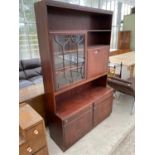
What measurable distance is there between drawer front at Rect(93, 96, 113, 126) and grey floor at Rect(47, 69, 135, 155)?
3.9 inches

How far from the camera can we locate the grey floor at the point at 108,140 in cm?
196

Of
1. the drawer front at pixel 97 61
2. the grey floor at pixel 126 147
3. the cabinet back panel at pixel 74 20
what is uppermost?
the cabinet back panel at pixel 74 20

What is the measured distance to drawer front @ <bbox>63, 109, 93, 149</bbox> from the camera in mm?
1884

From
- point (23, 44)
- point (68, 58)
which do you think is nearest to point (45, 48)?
point (68, 58)

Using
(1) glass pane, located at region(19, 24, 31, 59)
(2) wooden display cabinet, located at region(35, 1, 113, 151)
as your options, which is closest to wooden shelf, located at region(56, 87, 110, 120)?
(2) wooden display cabinet, located at region(35, 1, 113, 151)

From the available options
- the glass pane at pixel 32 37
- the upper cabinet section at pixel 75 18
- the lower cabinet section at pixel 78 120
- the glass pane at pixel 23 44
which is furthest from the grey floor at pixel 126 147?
the glass pane at pixel 32 37

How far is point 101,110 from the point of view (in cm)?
241

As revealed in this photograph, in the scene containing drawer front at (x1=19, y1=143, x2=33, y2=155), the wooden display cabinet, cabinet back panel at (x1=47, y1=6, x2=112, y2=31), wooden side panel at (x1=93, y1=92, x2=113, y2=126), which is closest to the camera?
drawer front at (x1=19, y1=143, x2=33, y2=155)

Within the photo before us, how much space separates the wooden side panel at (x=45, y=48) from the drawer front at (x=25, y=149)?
1.71 feet

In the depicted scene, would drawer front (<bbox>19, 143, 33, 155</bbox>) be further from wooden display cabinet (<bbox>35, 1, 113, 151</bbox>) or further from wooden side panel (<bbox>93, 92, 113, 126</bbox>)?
wooden side panel (<bbox>93, 92, 113, 126</bbox>)

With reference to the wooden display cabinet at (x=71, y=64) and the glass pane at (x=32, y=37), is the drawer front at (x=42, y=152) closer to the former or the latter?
the wooden display cabinet at (x=71, y=64)

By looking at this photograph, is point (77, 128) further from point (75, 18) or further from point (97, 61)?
point (75, 18)
